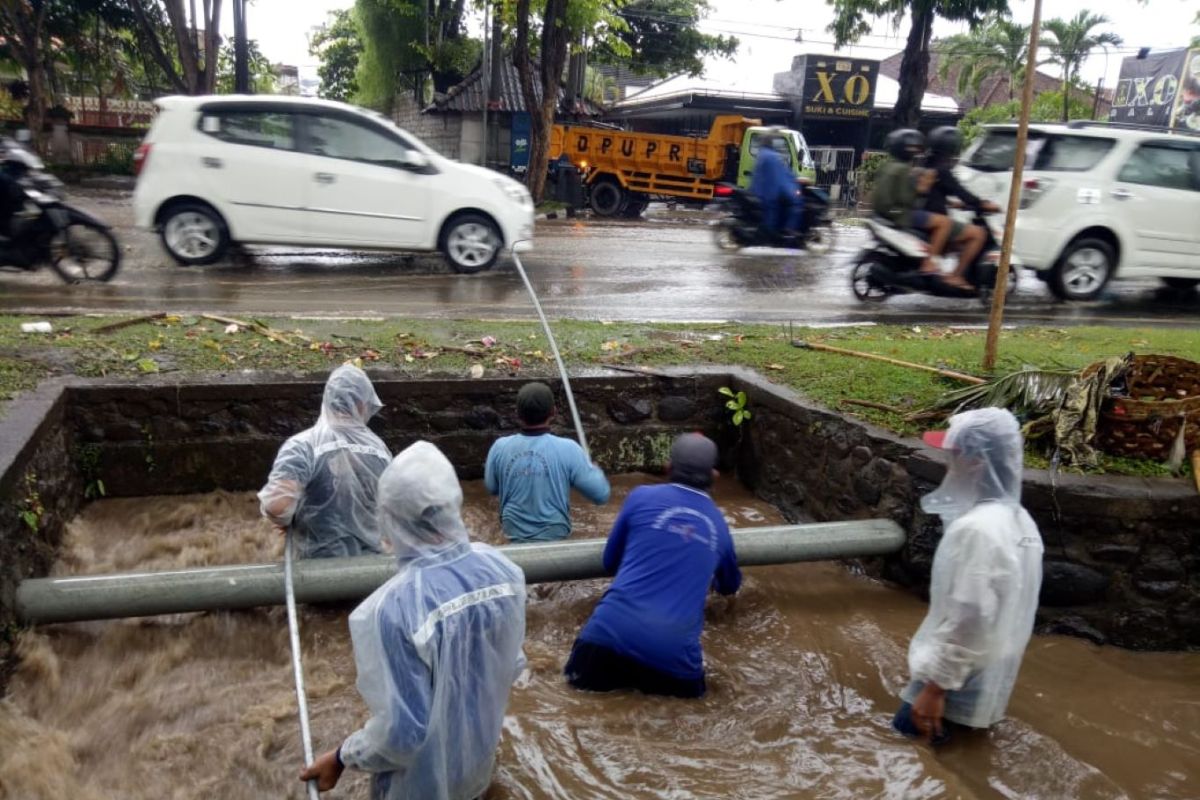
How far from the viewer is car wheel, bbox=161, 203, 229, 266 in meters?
9.62

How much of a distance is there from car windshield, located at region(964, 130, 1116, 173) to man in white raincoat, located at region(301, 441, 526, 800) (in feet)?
29.8

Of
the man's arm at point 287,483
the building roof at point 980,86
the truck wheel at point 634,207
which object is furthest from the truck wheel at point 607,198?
the building roof at point 980,86

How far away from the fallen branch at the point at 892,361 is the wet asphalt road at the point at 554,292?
198 cm

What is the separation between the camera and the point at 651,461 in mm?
6438

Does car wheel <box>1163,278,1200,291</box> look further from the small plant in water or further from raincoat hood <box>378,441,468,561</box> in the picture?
raincoat hood <box>378,441,468,561</box>

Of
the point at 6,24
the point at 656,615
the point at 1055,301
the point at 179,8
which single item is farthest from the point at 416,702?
the point at 6,24

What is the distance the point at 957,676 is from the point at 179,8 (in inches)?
899

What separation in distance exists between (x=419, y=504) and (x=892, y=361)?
4758mm

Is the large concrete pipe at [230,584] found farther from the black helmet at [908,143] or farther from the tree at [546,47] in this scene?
the tree at [546,47]

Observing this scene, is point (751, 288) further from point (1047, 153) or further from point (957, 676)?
point (957, 676)

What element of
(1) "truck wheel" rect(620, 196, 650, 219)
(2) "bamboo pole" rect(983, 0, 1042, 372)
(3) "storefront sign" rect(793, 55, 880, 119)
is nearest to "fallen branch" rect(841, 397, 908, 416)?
(2) "bamboo pole" rect(983, 0, 1042, 372)

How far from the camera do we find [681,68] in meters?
34.5

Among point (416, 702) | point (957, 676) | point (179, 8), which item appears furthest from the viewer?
point (179, 8)

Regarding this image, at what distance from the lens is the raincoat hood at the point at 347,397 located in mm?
3893
